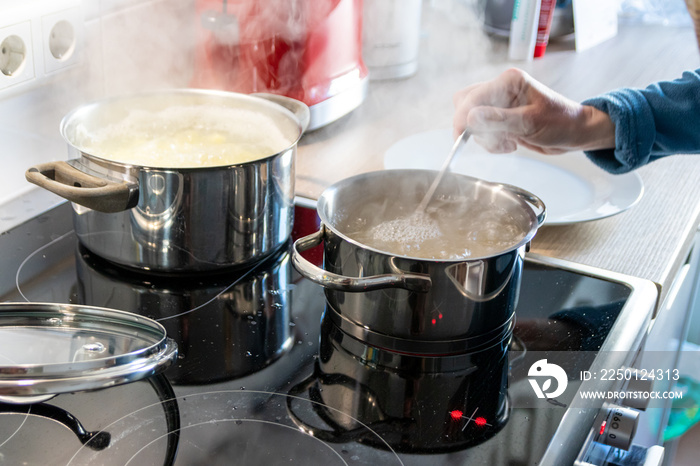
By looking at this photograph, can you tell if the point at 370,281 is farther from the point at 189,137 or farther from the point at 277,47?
the point at 277,47

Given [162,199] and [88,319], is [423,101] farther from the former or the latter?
[88,319]

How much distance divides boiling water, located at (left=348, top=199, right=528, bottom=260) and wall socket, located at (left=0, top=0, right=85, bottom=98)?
1.49ft

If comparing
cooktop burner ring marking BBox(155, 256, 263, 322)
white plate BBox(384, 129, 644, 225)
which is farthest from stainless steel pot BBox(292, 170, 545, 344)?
white plate BBox(384, 129, 644, 225)

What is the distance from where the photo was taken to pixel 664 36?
1753mm

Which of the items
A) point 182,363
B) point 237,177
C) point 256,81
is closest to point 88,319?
point 182,363

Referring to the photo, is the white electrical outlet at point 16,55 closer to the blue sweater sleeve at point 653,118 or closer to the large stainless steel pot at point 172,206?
the large stainless steel pot at point 172,206

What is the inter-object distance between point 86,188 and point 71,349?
0.19 metres

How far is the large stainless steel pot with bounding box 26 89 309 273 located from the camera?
0.72 m

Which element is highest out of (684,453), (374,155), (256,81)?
(256,81)

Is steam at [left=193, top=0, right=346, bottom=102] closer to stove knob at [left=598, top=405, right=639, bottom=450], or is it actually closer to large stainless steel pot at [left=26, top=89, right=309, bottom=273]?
large stainless steel pot at [left=26, top=89, right=309, bottom=273]

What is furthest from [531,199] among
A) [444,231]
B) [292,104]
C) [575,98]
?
[575,98]

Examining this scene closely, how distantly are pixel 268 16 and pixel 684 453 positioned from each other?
56.0 inches

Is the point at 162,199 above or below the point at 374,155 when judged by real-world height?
above

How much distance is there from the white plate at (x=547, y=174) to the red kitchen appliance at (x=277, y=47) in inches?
6.9
